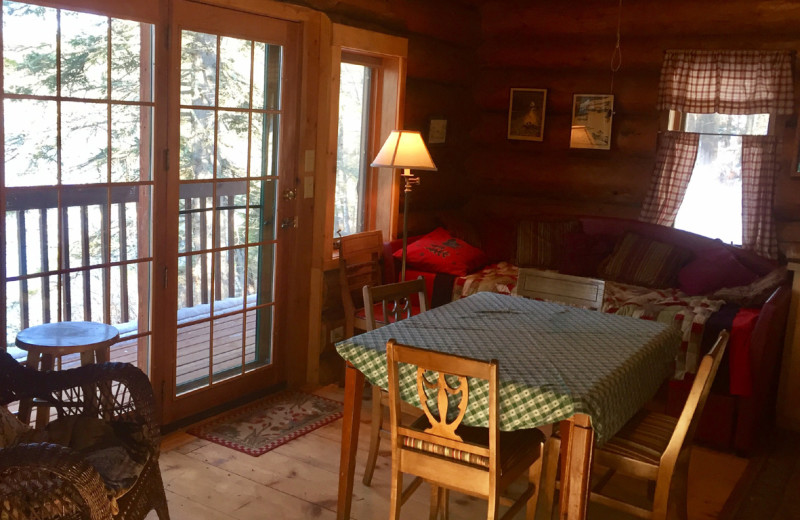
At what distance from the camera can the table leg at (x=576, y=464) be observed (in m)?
2.51

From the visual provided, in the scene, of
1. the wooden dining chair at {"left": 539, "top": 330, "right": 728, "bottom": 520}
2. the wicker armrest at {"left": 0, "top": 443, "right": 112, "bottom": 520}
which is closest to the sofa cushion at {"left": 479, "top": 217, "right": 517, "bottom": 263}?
the wooden dining chair at {"left": 539, "top": 330, "right": 728, "bottom": 520}

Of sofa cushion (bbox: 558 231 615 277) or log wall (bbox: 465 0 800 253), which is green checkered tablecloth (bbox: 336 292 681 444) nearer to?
sofa cushion (bbox: 558 231 615 277)

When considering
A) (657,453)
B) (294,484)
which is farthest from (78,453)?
(657,453)

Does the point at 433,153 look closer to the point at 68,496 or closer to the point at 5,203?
the point at 5,203

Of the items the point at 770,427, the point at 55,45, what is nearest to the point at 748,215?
the point at 770,427

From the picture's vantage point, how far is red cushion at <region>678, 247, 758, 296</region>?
15.5 feet

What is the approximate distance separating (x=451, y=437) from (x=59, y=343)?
157cm

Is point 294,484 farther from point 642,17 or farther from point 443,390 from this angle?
point 642,17

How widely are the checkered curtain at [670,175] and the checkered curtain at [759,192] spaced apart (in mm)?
367

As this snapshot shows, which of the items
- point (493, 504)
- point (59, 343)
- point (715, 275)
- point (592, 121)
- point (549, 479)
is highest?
point (592, 121)

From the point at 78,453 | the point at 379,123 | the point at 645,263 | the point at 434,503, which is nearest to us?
the point at 78,453

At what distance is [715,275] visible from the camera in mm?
4750

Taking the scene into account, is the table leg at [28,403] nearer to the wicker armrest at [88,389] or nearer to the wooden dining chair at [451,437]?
the wicker armrest at [88,389]

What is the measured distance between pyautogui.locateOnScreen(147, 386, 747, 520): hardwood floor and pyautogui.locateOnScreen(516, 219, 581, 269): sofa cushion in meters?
1.81
